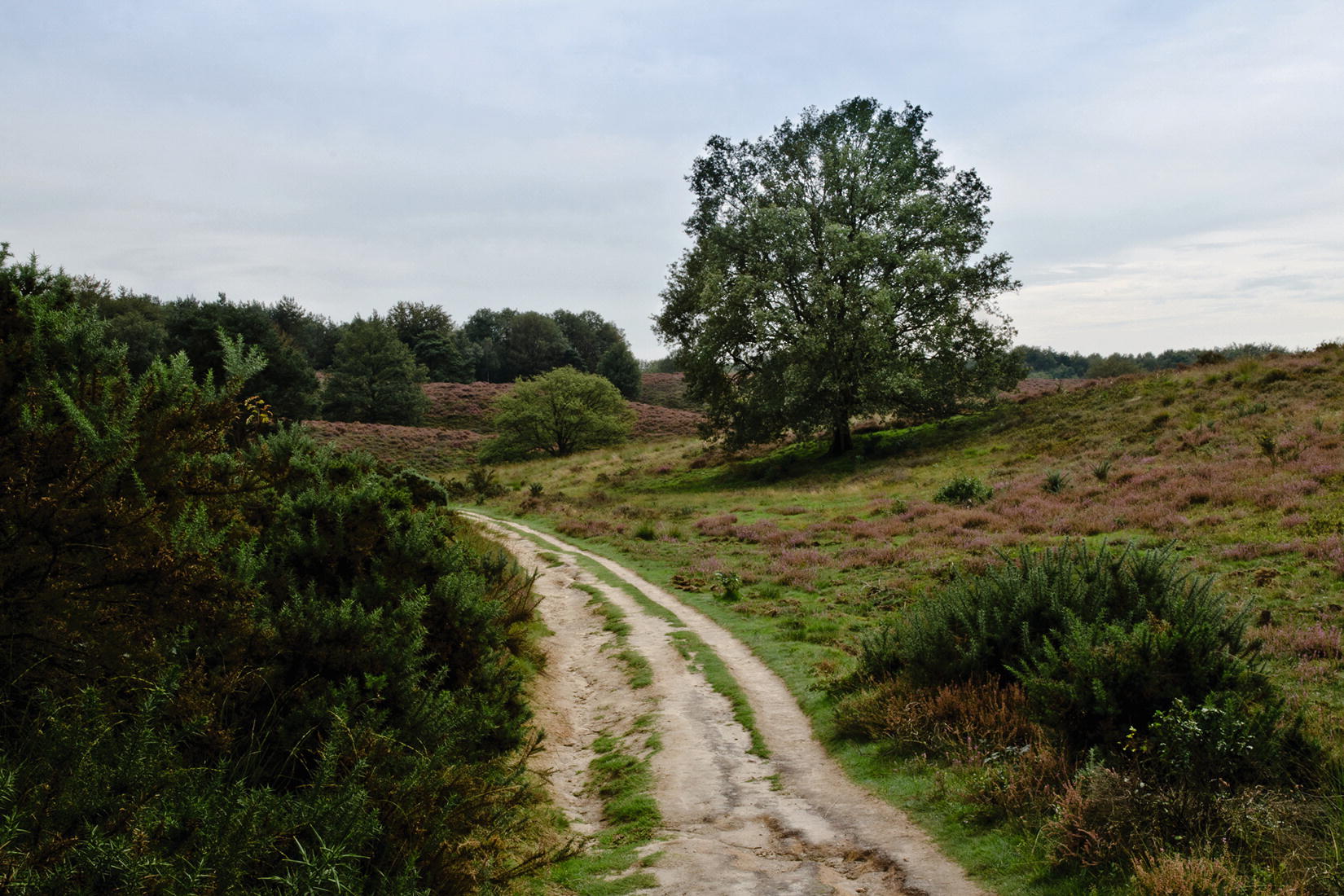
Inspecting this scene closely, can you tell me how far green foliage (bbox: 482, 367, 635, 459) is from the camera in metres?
55.4

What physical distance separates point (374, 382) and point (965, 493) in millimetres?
59976

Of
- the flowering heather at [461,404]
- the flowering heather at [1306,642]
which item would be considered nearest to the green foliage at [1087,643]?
the flowering heather at [1306,642]

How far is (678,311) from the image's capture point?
40.2 m

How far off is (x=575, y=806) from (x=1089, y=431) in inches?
1144

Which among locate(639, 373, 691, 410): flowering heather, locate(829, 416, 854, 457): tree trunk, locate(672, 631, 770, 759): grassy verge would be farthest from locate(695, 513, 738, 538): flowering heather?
locate(639, 373, 691, 410): flowering heather

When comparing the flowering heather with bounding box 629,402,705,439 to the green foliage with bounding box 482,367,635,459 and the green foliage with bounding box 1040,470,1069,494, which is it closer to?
the green foliage with bounding box 482,367,635,459

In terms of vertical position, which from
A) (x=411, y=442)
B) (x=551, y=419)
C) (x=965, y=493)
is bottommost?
(x=965, y=493)

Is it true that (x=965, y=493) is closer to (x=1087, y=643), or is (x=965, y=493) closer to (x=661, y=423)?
(x=1087, y=643)

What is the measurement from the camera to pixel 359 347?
7281cm

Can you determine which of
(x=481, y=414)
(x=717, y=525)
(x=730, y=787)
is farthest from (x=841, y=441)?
(x=481, y=414)

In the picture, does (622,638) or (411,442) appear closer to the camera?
(622,638)

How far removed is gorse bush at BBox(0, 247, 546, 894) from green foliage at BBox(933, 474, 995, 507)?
1914cm

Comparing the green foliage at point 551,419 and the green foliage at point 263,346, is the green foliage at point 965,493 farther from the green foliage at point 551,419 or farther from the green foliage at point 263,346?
the green foliage at point 263,346

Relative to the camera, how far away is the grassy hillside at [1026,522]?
6.93 metres
